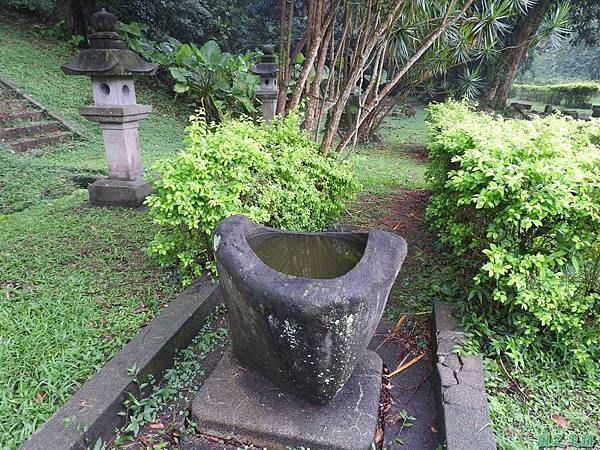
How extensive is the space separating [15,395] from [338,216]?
3.30 meters

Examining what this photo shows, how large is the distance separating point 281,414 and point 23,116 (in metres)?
8.56

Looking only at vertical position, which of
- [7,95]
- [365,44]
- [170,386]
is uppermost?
[365,44]

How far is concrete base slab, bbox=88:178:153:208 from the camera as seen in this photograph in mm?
4934

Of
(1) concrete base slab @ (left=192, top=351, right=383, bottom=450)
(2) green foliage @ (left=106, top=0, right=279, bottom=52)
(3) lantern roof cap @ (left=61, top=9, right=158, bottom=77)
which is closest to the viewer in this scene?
(1) concrete base slab @ (left=192, top=351, right=383, bottom=450)

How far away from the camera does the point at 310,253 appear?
244 cm

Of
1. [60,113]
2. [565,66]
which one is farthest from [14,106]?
[565,66]

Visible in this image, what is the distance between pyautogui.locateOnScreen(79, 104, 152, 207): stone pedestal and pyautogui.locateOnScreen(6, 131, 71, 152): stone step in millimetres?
3265

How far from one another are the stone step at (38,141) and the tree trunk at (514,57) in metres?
11.9

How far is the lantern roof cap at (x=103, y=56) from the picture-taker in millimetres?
4605

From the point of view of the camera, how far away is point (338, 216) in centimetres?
464

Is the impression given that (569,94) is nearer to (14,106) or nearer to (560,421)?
(14,106)

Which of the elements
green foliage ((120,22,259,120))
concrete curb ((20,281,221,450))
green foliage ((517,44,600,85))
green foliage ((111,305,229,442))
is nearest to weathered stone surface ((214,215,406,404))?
green foliage ((111,305,229,442))

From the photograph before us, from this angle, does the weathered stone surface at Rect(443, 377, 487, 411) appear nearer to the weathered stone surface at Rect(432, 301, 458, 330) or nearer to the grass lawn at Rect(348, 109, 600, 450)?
the grass lawn at Rect(348, 109, 600, 450)

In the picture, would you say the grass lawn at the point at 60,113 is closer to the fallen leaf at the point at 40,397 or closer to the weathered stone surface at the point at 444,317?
the fallen leaf at the point at 40,397
